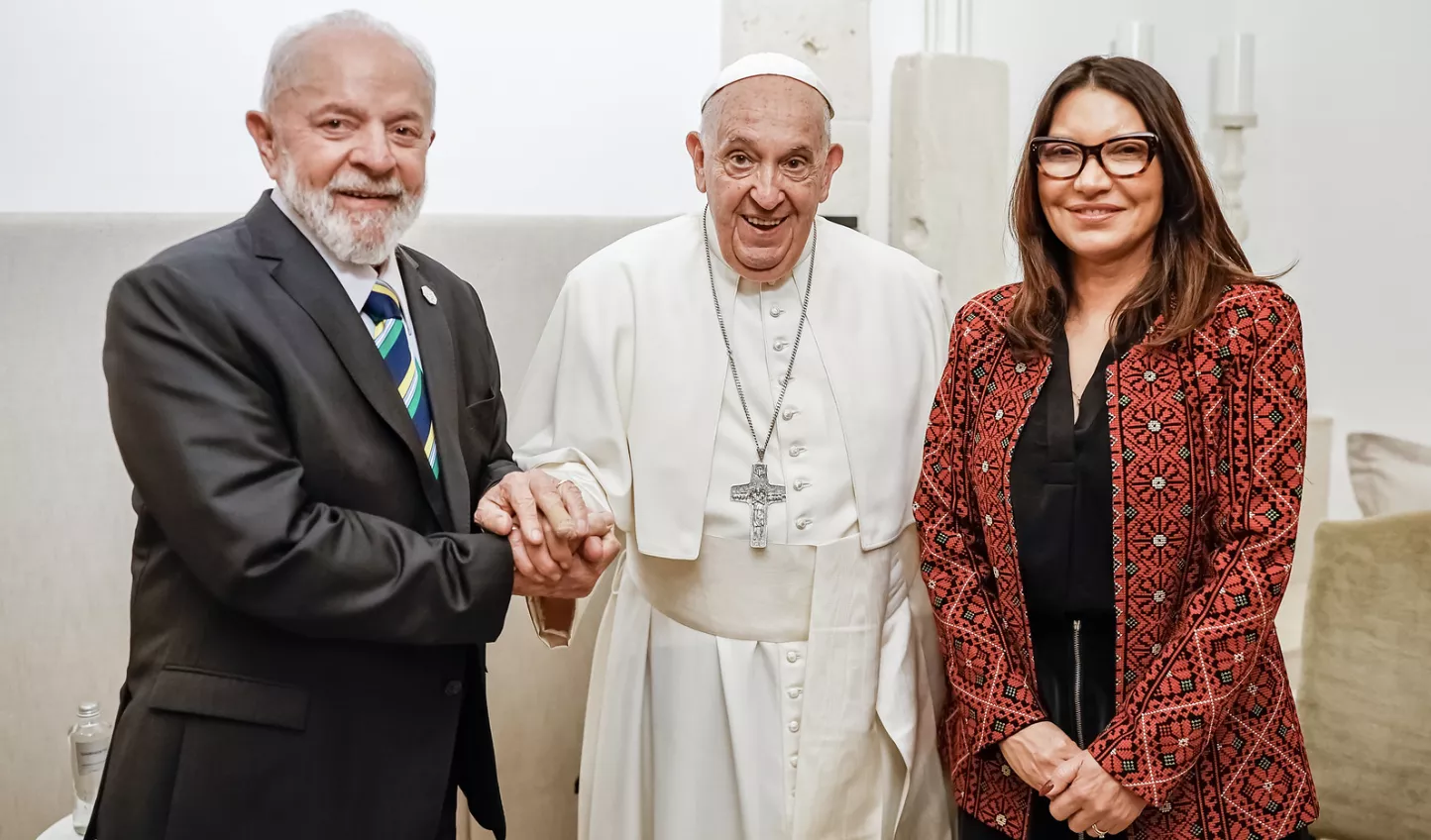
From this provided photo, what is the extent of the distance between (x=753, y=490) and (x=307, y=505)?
2.95 ft

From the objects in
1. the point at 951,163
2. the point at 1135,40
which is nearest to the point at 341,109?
the point at 951,163

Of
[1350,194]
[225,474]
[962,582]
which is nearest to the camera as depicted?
[225,474]

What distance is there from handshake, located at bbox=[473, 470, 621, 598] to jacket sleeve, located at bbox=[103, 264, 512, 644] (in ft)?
0.73

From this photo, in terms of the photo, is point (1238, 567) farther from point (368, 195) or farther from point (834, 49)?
point (834, 49)

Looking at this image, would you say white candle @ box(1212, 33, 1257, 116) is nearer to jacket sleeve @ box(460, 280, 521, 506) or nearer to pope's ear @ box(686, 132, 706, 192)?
pope's ear @ box(686, 132, 706, 192)

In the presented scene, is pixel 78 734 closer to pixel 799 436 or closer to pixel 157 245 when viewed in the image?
pixel 157 245

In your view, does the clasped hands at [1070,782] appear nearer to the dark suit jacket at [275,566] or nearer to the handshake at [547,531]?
the handshake at [547,531]

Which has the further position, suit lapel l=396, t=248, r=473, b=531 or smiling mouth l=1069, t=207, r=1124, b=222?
smiling mouth l=1069, t=207, r=1124, b=222

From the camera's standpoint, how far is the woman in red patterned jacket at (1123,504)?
5.98ft

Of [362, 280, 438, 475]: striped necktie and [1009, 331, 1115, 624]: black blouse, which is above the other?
[362, 280, 438, 475]: striped necktie

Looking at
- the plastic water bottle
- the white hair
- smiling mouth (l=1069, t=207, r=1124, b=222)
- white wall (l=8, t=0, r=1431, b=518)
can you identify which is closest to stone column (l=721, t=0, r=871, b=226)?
white wall (l=8, t=0, r=1431, b=518)

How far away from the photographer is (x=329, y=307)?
5.58 ft

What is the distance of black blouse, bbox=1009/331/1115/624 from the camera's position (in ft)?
6.24

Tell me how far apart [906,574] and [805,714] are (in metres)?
0.36
